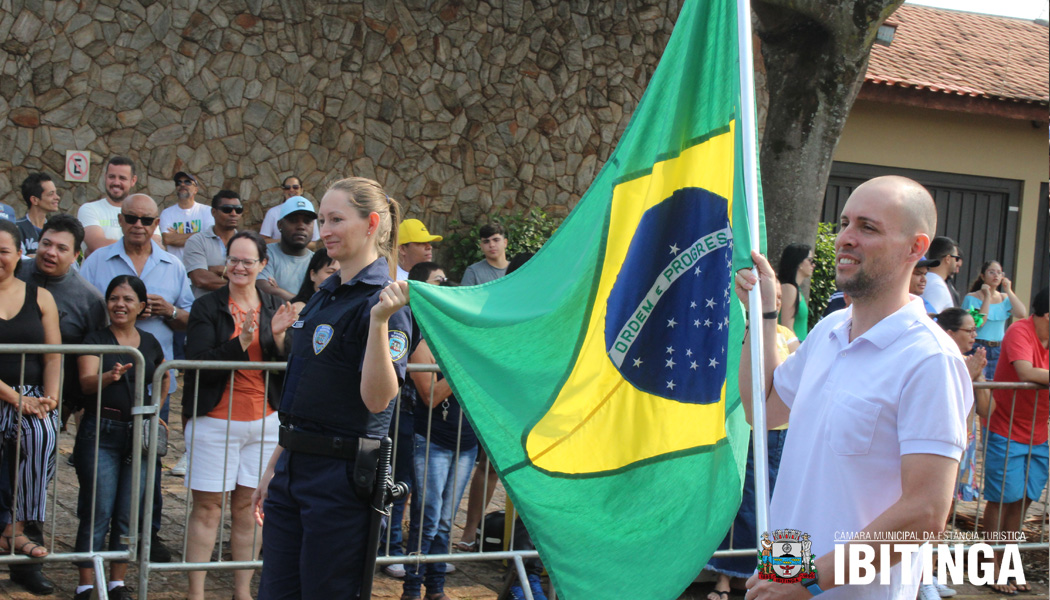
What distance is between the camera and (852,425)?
2.73 meters

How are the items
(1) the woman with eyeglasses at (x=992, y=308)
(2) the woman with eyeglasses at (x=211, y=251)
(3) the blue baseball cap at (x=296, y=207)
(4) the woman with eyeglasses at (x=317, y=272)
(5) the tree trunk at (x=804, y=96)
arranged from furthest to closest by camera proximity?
1. (1) the woman with eyeglasses at (x=992, y=308)
2. (5) the tree trunk at (x=804, y=96)
3. (2) the woman with eyeglasses at (x=211, y=251)
4. (3) the blue baseball cap at (x=296, y=207)
5. (4) the woman with eyeglasses at (x=317, y=272)

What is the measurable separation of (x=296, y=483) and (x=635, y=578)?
1215 mm

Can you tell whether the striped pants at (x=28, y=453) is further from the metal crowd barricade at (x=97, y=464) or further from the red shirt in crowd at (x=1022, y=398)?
the red shirt in crowd at (x=1022, y=398)

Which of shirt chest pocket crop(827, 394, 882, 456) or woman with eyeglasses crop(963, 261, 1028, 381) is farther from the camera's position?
woman with eyeglasses crop(963, 261, 1028, 381)

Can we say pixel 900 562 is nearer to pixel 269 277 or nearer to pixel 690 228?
pixel 690 228

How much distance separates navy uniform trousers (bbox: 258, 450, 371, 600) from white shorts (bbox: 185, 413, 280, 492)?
5.79ft

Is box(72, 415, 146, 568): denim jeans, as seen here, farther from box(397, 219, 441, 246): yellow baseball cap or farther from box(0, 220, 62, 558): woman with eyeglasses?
box(397, 219, 441, 246): yellow baseball cap

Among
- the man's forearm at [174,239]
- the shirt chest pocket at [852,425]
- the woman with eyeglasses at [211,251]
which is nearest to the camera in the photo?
the shirt chest pocket at [852,425]

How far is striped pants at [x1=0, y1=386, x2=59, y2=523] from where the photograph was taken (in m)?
5.24

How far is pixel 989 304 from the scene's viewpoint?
467 inches

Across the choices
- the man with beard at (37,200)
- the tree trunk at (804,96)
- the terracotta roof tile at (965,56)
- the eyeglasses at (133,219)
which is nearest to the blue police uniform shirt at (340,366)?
the eyeglasses at (133,219)

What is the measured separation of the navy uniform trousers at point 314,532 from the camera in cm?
357

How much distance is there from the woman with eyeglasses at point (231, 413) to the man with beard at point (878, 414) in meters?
3.27

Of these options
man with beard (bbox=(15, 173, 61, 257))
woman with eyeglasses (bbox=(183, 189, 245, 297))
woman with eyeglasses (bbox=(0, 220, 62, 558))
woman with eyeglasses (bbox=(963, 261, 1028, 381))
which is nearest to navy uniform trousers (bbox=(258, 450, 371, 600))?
woman with eyeglasses (bbox=(0, 220, 62, 558))
